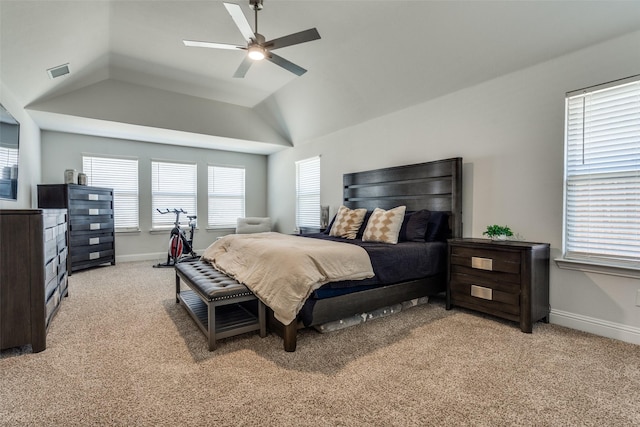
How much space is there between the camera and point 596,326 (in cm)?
259

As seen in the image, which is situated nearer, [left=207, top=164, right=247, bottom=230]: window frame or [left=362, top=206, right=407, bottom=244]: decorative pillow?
[left=362, top=206, right=407, bottom=244]: decorative pillow

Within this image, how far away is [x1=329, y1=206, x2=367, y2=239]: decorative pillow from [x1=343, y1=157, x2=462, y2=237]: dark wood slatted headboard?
51cm

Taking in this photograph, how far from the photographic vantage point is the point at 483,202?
3408 mm

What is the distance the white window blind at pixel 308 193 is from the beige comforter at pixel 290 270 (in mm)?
3209

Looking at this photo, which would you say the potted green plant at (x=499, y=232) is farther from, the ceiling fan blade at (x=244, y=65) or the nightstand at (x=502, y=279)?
the ceiling fan blade at (x=244, y=65)

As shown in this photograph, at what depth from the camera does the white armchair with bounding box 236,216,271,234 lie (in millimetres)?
6633

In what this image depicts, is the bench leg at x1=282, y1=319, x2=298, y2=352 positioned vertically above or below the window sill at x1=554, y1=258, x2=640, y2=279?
below

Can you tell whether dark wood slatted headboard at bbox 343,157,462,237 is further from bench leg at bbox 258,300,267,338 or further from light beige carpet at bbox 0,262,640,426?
bench leg at bbox 258,300,267,338

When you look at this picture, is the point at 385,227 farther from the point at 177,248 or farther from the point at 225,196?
the point at 225,196

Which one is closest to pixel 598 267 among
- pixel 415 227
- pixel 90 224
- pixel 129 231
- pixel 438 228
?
pixel 438 228

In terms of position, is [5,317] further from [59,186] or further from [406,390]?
[59,186]

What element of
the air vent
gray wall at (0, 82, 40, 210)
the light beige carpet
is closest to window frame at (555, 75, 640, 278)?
the light beige carpet

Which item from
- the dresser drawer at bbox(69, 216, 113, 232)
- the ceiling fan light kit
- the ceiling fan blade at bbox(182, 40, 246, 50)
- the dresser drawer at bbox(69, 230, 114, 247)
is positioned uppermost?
the ceiling fan blade at bbox(182, 40, 246, 50)

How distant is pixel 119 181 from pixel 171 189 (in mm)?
948
